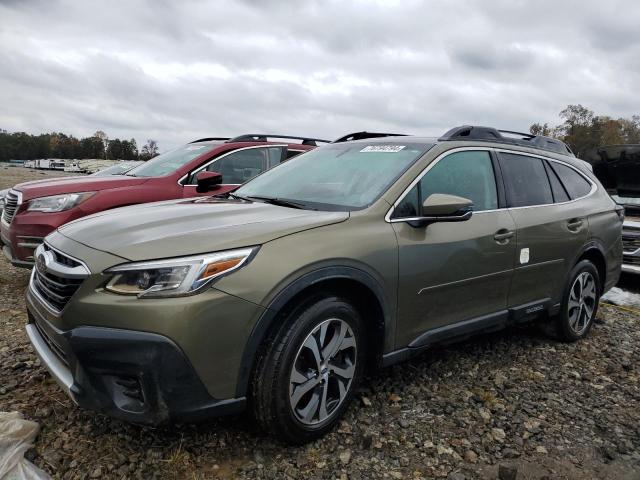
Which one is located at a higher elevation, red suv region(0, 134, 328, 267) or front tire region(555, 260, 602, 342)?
red suv region(0, 134, 328, 267)

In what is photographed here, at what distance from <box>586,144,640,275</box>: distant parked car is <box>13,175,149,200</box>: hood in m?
6.50

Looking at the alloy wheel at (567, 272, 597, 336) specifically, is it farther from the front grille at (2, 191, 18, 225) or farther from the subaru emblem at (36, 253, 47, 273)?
the front grille at (2, 191, 18, 225)

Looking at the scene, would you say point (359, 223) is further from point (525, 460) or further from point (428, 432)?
point (525, 460)

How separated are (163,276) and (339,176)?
1510 mm

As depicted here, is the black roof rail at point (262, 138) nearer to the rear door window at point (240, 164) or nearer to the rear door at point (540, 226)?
the rear door window at point (240, 164)

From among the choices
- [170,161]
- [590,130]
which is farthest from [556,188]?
[590,130]

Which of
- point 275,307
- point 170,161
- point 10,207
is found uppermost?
point 170,161

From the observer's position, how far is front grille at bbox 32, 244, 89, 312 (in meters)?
2.21

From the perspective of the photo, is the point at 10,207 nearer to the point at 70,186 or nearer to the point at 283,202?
the point at 70,186

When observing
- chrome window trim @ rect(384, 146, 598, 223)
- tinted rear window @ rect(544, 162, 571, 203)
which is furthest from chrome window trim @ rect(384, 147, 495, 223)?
tinted rear window @ rect(544, 162, 571, 203)

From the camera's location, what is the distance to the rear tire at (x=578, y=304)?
163 inches

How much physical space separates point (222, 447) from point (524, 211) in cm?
262

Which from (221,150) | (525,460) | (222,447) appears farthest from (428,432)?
(221,150)

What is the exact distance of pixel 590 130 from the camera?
58844 millimetres
